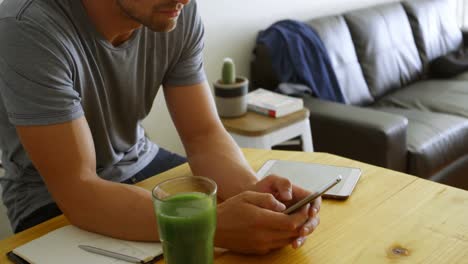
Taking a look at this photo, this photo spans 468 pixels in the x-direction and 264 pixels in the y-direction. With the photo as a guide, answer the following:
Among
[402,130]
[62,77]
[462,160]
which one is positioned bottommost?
[462,160]

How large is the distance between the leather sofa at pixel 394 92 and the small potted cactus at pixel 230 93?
1.26ft

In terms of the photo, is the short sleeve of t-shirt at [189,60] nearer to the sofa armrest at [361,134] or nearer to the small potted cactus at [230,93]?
the small potted cactus at [230,93]

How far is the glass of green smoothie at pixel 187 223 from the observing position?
0.80 meters

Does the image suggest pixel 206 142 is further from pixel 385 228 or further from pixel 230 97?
pixel 230 97

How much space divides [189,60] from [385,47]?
6.14 ft

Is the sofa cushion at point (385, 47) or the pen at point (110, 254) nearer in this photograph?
the pen at point (110, 254)

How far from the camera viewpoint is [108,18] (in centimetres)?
125

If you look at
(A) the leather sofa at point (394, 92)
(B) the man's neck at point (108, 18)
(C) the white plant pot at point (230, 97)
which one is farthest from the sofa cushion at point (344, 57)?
(B) the man's neck at point (108, 18)

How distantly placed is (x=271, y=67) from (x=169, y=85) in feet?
3.95

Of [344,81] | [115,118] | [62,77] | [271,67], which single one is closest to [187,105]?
[115,118]

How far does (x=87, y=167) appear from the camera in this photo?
43.4 inches

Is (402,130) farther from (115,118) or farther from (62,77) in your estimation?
(62,77)

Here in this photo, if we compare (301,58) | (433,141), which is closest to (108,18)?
(301,58)

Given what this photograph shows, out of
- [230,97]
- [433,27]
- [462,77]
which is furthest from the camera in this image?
[433,27]
